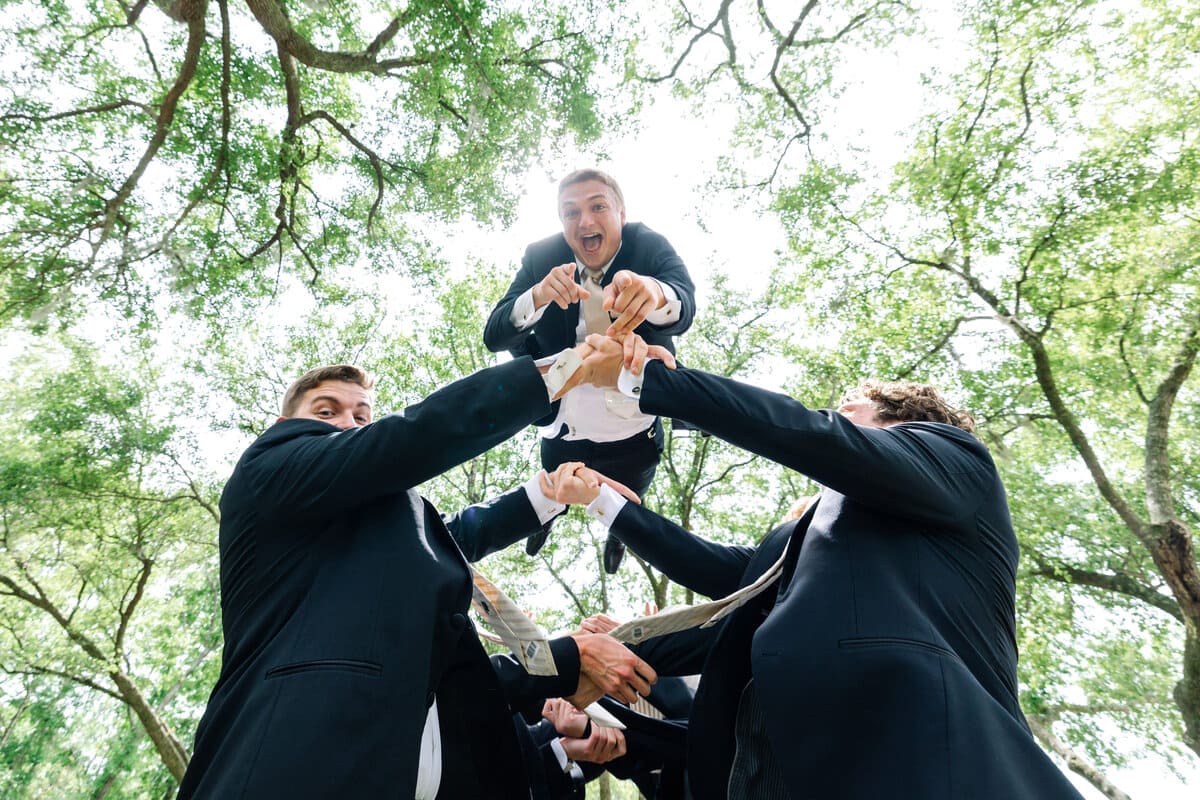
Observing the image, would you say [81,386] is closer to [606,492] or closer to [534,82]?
[534,82]

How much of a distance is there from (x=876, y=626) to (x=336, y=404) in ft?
7.81

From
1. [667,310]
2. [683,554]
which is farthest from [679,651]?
[667,310]

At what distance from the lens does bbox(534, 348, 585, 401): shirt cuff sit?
2.34 metres

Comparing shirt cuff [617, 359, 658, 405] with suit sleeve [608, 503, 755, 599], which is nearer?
shirt cuff [617, 359, 658, 405]

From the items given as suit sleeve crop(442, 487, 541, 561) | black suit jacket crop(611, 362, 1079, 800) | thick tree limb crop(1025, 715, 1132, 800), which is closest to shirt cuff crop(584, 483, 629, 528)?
suit sleeve crop(442, 487, 541, 561)

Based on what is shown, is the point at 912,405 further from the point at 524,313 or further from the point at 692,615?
the point at 524,313

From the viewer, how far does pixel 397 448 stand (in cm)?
201

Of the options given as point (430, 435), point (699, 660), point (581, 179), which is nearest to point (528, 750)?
point (699, 660)

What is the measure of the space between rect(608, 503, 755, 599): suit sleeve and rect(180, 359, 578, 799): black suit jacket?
1.42 m

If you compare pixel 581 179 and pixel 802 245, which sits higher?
pixel 802 245

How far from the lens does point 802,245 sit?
1153 cm

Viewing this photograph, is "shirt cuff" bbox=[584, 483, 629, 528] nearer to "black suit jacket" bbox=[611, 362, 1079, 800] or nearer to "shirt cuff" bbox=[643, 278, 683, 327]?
"shirt cuff" bbox=[643, 278, 683, 327]

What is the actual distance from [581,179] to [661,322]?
3.61 feet

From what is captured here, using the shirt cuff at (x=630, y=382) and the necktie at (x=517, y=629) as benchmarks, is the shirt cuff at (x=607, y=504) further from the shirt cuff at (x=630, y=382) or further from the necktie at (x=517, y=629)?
the shirt cuff at (x=630, y=382)
